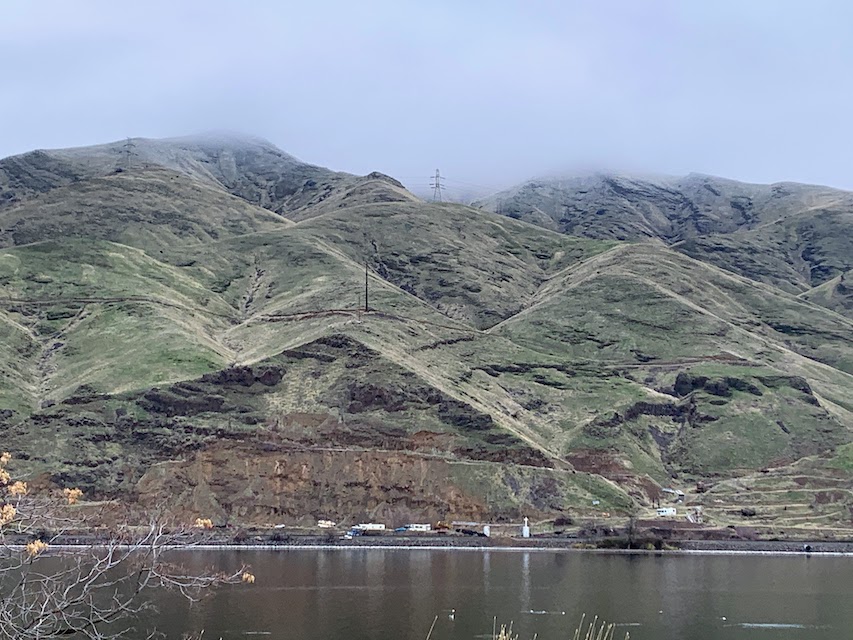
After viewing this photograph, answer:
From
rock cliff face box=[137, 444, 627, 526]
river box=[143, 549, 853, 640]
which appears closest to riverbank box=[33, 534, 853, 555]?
rock cliff face box=[137, 444, 627, 526]

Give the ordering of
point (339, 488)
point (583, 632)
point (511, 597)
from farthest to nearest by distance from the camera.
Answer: point (339, 488) → point (511, 597) → point (583, 632)

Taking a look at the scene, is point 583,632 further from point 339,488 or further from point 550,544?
point 339,488

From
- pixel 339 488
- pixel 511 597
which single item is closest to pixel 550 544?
pixel 339 488

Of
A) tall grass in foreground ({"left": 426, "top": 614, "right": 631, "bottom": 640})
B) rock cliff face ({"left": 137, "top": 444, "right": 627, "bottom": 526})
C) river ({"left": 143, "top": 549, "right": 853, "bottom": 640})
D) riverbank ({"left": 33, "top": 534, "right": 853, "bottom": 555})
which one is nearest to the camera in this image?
tall grass in foreground ({"left": 426, "top": 614, "right": 631, "bottom": 640})

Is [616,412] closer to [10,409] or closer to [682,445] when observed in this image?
[682,445]

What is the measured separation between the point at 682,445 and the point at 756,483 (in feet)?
66.8

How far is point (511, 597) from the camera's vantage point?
94.1 meters

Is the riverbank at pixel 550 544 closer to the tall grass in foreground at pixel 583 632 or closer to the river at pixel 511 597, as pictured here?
the river at pixel 511 597

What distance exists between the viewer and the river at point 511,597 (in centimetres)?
7762

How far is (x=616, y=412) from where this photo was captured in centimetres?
18950

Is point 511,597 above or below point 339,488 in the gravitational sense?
below

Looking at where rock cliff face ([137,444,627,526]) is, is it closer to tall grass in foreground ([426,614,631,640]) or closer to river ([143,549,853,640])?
river ([143,549,853,640])

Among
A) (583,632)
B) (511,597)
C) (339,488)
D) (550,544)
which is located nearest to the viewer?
(583,632)

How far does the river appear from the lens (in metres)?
77.6
